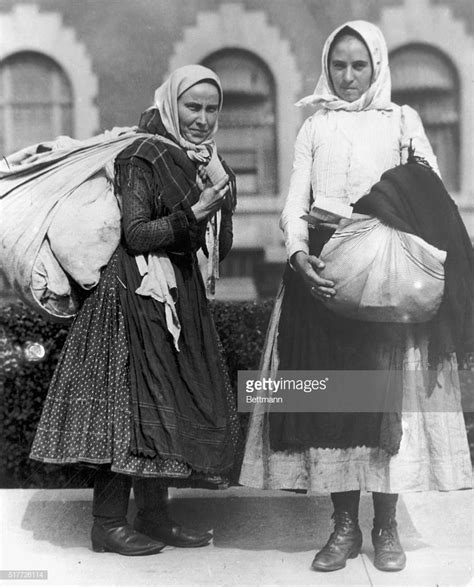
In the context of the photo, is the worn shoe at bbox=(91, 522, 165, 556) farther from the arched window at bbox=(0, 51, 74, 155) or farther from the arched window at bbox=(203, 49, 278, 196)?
the arched window at bbox=(0, 51, 74, 155)

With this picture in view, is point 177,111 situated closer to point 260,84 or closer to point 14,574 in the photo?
point 260,84

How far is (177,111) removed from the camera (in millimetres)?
3361

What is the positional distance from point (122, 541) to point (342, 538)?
2.86 ft

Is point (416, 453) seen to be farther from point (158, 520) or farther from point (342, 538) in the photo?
point (158, 520)

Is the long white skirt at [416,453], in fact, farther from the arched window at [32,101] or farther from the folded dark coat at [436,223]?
the arched window at [32,101]

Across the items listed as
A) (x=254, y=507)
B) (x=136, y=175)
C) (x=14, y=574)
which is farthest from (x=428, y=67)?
(x=14, y=574)

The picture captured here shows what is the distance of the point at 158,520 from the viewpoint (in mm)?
3566

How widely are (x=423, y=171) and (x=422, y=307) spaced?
526 mm

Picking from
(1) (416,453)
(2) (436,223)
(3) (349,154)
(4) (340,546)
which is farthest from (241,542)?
(3) (349,154)

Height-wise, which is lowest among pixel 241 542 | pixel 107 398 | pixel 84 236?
pixel 241 542

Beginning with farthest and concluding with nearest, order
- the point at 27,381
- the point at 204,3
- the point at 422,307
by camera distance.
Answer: the point at 27,381, the point at 204,3, the point at 422,307

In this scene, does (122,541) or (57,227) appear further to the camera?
(122,541)

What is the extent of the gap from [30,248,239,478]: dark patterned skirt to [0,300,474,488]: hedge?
966 millimetres

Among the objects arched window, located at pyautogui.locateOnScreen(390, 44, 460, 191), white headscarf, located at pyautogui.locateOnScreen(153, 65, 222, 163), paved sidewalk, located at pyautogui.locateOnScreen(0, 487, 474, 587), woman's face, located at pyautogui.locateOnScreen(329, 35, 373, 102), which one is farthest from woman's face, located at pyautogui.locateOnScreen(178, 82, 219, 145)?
paved sidewalk, located at pyautogui.locateOnScreen(0, 487, 474, 587)
